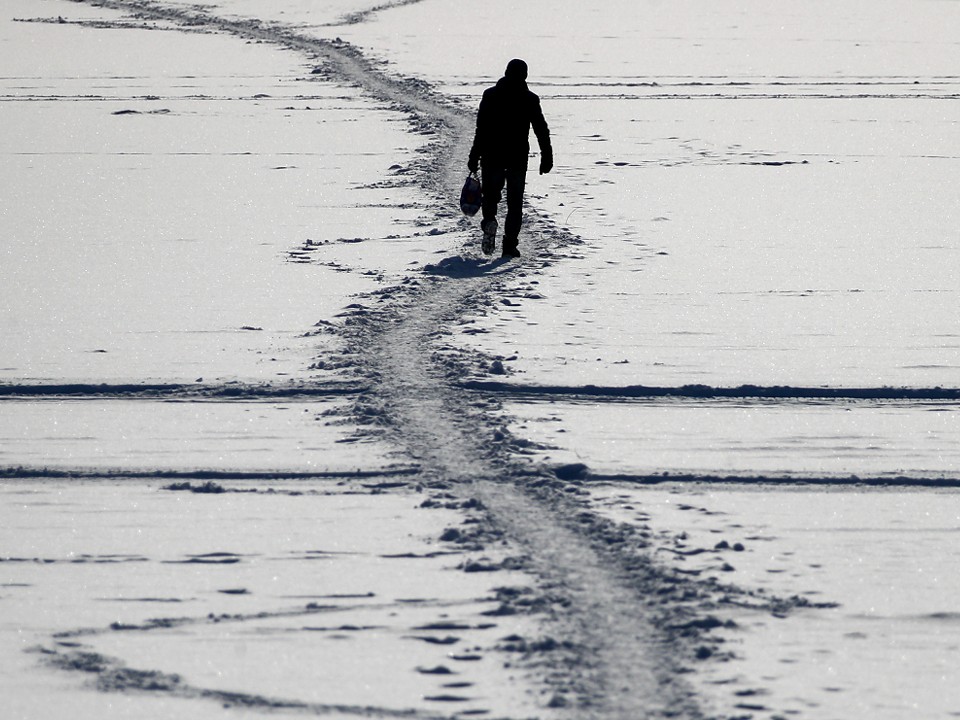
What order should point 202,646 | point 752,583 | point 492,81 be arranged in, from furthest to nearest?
1. point 492,81
2. point 752,583
3. point 202,646

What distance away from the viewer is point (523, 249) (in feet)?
31.6

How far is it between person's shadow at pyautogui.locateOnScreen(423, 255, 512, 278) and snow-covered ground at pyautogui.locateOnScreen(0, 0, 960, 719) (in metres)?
0.03

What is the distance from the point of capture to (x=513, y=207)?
30.2 feet

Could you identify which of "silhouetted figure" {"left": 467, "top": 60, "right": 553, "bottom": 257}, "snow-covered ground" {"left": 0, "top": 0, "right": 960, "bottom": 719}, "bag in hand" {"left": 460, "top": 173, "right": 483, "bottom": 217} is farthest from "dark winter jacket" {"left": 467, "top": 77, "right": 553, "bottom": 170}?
"snow-covered ground" {"left": 0, "top": 0, "right": 960, "bottom": 719}

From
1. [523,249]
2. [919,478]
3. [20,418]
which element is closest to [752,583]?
[919,478]

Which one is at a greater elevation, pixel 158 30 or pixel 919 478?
pixel 158 30

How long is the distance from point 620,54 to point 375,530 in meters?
16.8

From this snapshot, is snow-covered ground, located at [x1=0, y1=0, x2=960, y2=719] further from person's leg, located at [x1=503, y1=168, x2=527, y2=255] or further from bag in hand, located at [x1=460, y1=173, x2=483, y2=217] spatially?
bag in hand, located at [x1=460, y1=173, x2=483, y2=217]

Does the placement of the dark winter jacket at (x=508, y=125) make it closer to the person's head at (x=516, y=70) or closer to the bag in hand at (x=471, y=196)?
the person's head at (x=516, y=70)

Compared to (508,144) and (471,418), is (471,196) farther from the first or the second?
(471,418)

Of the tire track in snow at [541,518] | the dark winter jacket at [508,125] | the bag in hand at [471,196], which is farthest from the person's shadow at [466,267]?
the dark winter jacket at [508,125]

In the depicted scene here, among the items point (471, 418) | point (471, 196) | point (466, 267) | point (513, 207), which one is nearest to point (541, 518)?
point (471, 418)

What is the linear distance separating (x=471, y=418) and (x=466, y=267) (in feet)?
9.81

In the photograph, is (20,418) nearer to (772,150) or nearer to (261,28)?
(772,150)
